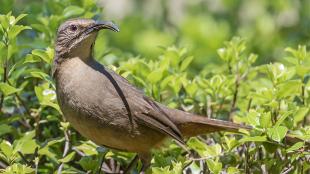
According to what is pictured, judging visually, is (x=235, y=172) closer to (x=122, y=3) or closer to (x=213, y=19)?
(x=213, y=19)

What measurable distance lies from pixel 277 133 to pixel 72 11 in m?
1.74

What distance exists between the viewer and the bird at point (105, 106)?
16.2ft

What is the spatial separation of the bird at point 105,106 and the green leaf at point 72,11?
0.29 meters

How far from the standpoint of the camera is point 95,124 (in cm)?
491

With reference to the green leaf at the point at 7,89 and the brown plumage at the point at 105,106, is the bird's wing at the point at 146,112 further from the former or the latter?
the green leaf at the point at 7,89

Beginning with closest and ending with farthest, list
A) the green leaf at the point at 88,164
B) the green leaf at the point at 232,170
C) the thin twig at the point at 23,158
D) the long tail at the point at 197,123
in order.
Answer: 1. the green leaf at the point at 232,170
2. the green leaf at the point at 88,164
3. the thin twig at the point at 23,158
4. the long tail at the point at 197,123

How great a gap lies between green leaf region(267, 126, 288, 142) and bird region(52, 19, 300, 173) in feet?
1.90

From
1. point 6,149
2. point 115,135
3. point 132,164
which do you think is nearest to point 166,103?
point 132,164

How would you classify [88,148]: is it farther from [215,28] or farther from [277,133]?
[215,28]

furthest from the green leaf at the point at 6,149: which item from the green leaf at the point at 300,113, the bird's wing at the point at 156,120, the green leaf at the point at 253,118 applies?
the green leaf at the point at 300,113

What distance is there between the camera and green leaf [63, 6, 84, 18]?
543cm

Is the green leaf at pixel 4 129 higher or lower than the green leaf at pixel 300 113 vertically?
lower

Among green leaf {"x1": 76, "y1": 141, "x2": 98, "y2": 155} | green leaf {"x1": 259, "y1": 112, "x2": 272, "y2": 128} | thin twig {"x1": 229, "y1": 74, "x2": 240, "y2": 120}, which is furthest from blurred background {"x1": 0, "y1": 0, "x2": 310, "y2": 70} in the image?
green leaf {"x1": 259, "y1": 112, "x2": 272, "y2": 128}

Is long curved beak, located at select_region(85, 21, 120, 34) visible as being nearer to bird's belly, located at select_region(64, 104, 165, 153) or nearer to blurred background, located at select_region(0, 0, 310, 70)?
bird's belly, located at select_region(64, 104, 165, 153)
